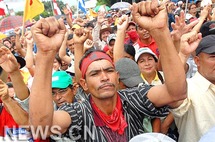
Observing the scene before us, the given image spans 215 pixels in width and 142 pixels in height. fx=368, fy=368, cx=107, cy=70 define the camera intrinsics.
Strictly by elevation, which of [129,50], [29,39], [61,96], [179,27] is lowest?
[61,96]

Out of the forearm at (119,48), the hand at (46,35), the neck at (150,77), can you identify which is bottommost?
the neck at (150,77)

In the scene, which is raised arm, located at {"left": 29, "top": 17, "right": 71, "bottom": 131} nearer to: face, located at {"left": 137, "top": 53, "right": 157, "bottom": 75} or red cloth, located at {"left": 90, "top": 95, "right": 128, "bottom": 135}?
red cloth, located at {"left": 90, "top": 95, "right": 128, "bottom": 135}

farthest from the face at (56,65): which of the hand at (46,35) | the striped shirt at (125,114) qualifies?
the hand at (46,35)

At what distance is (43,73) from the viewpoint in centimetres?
201

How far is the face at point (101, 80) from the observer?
230 centimetres

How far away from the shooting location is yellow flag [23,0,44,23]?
5.70m

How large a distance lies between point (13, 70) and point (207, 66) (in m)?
1.44

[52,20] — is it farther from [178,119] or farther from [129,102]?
[178,119]

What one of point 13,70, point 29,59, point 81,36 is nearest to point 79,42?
point 81,36

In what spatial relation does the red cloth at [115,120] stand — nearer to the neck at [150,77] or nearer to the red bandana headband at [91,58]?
the red bandana headband at [91,58]

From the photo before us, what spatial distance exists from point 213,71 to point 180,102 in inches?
18.3

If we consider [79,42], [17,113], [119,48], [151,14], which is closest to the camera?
[151,14]

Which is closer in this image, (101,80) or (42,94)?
(42,94)

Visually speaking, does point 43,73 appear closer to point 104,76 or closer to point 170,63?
point 104,76
